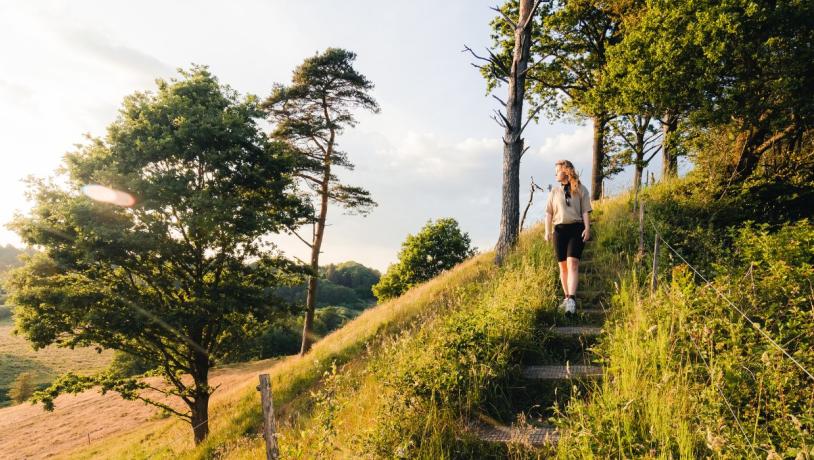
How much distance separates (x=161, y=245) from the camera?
485 inches

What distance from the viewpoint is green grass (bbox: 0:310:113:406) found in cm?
4988

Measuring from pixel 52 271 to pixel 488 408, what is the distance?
13.5 meters

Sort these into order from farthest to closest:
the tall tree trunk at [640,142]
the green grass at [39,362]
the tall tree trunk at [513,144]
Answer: the green grass at [39,362], the tall tree trunk at [640,142], the tall tree trunk at [513,144]

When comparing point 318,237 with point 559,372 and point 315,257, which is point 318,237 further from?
point 559,372

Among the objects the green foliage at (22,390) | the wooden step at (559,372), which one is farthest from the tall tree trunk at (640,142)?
the green foliage at (22,390)

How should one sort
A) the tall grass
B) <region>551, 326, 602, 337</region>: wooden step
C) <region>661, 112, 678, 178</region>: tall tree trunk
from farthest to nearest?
1. <region>661, 112, 678, 178</region>: tall tree trunk
2. <region>551, 326, 602, 337</region>: wooden step
3. the tall grass

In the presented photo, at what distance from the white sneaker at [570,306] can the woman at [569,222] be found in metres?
0.03

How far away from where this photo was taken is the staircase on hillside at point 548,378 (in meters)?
3.56

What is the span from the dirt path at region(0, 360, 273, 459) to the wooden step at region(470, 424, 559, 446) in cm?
1748

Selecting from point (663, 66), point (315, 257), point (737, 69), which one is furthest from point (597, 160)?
point (315, 257)

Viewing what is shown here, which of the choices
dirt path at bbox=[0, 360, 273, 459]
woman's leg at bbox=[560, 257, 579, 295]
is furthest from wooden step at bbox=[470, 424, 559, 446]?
dirt path at bbox=[0, 360, 273, 459]

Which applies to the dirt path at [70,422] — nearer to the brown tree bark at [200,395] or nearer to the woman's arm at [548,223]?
the brown tree bark at [200,395]

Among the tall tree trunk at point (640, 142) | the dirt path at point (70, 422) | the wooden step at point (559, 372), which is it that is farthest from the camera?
the dirt path at point (70, 422)

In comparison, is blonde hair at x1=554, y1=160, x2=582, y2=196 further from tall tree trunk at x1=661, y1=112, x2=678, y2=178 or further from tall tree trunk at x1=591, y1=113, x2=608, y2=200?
tall tree trunk at x1=591, y1=113, x2=608, y2=200
